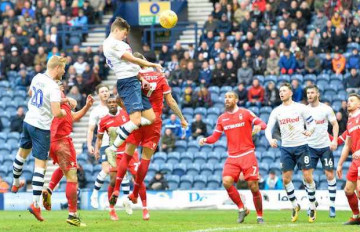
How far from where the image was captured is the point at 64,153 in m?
16.6

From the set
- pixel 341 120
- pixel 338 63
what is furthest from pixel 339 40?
pixel 341 120

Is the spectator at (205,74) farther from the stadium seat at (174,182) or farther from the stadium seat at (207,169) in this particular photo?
the stadium seat at (174,182)

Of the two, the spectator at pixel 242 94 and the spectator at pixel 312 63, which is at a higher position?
Result: the spectator at pixel 312 63

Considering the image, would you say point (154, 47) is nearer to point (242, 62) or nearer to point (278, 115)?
point (242, 62)

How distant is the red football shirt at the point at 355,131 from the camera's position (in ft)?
56.9

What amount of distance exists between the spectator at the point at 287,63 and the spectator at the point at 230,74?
1772 mm

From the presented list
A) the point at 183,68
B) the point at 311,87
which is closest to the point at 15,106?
the point at 183,68

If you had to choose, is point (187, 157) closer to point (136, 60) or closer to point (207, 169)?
point (207, 169)

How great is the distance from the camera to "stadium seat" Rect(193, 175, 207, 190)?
2986 cm

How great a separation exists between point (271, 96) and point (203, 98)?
8.48ft

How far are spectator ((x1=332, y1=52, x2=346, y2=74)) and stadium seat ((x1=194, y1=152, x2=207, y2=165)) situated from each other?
17.8ft

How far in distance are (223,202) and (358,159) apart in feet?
35.7

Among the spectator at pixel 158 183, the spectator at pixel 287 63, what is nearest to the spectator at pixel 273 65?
the spectator at pixel 287 63

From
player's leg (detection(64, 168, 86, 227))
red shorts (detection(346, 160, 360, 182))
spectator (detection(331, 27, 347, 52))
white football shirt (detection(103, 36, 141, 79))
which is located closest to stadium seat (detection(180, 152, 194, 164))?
spectator (detection(331, 27, 347, 52))
